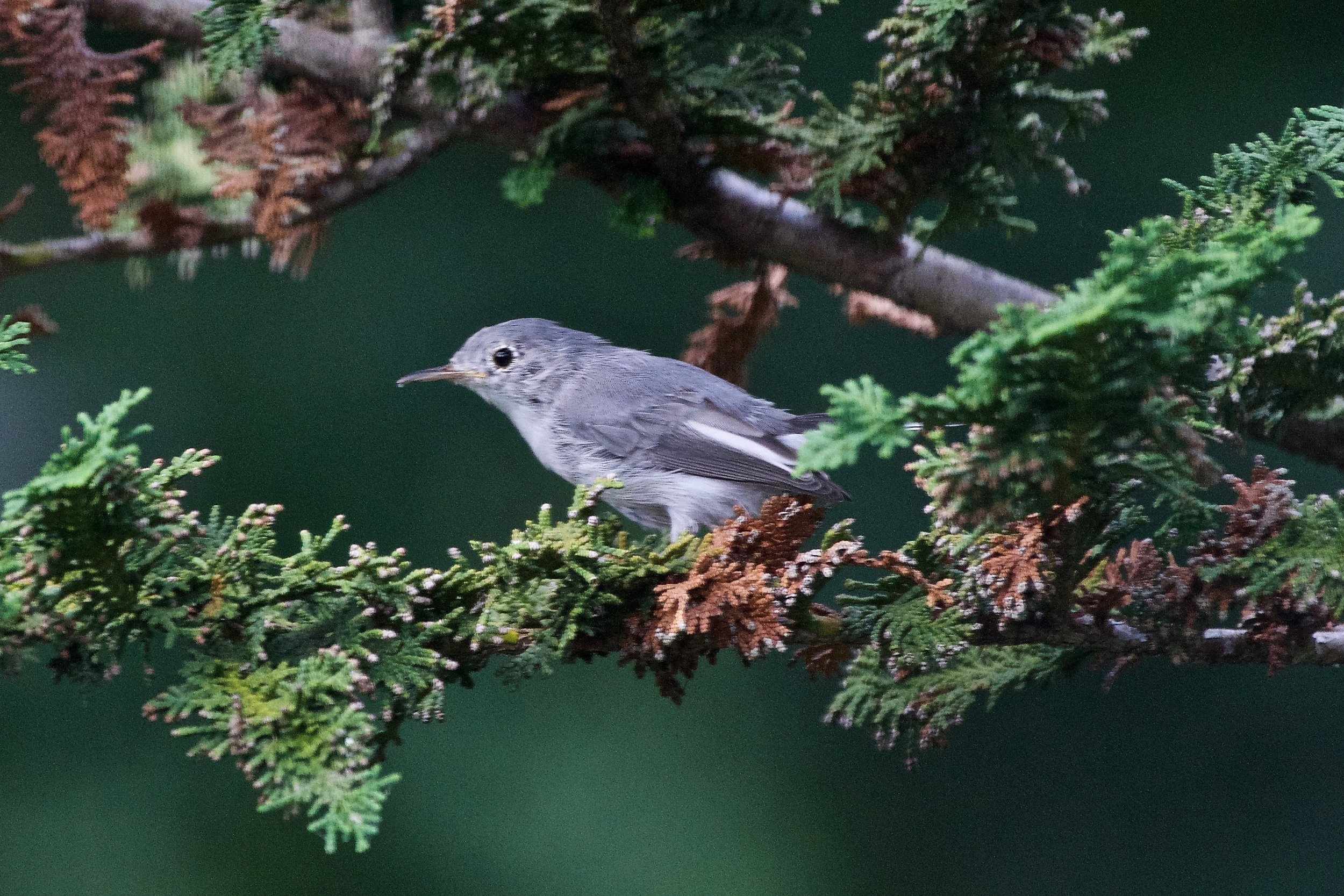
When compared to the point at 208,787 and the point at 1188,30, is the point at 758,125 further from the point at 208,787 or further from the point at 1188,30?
the point at 208,787

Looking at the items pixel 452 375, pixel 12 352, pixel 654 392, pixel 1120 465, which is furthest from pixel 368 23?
pixel 1120 465

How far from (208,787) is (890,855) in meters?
1.40

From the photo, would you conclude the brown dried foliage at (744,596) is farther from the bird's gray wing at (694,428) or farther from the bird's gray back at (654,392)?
the bird's gray back at (654,392)

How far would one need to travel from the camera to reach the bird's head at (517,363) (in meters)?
1.67

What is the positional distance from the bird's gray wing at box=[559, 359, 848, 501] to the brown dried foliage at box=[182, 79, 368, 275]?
44 centimetres

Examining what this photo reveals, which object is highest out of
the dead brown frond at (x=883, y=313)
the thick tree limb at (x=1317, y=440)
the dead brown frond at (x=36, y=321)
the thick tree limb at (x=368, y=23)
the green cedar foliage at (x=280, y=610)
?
the thick tree limb at (x=368, y=23)

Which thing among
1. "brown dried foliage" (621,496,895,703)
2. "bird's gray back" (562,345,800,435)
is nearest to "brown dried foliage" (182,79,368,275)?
"bird's gray back" (562,345,800,435)

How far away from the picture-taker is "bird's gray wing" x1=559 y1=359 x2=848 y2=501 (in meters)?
1.39

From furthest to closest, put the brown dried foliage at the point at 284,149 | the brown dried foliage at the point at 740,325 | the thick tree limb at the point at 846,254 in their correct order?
the brown dried foliage at the point at 740,325 < the thick tree limb at the point at 846,254 < the brown dried foliage at the point at 284,149

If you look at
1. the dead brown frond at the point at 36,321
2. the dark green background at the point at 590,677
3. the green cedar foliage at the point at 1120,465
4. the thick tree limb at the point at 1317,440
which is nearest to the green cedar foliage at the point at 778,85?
the green cedar foliage at the point at 1120,465

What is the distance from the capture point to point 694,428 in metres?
1.47

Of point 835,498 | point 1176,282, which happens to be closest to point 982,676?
point 835,498

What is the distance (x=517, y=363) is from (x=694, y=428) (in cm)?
Result: 35

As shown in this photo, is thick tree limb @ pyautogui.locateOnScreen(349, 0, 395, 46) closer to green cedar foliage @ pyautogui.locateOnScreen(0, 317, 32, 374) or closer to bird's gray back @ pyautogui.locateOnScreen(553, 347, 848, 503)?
bird's gray back @ pyautogui.locateOnScreen(553, 347, 848, 503)
